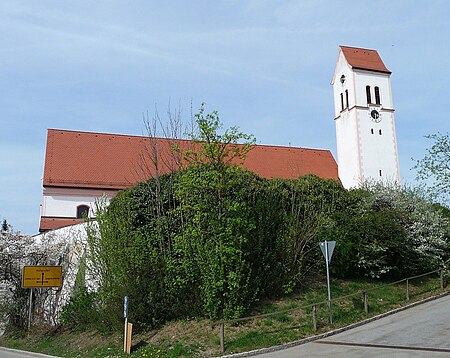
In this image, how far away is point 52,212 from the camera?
118 ft

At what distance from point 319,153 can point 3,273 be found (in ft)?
104

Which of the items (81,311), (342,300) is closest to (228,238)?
(342,300)

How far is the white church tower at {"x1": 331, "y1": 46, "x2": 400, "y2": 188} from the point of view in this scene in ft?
148

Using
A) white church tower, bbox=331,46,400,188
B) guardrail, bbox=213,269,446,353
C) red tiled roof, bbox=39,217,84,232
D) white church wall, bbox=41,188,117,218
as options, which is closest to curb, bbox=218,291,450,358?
guardrail, bbox=213,269,446,353

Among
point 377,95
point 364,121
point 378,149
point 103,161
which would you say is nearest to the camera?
point 103,161

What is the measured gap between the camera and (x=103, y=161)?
1550 inches

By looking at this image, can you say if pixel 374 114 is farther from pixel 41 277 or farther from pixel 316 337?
pixel 316 337

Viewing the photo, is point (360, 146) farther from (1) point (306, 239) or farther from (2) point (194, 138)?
(2) point (194, 138)

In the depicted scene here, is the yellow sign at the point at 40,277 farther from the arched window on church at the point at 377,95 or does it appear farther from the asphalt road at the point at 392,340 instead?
the arched window on church at the point at 377,95

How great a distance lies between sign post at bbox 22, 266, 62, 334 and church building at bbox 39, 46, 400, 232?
44.8 feet

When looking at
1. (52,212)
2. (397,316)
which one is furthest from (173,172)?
(52,212)

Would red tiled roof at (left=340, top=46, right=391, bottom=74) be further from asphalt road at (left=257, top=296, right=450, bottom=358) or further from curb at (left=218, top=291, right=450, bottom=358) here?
asphalt road at (left=257, top=296, right=450, bottom=358)

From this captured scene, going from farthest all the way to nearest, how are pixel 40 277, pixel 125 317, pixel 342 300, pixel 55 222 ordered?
pixel 55 222 → pixel 40 277 → pixel 342 300 → pixel 125 317

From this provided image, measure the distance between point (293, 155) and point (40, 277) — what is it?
29.1 meters
